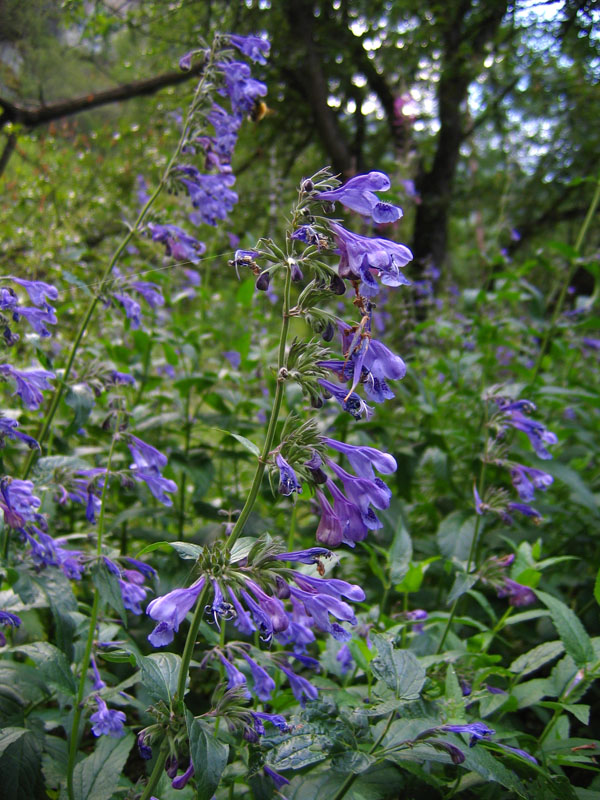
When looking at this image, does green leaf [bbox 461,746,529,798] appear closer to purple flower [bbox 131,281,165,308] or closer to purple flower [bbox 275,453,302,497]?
purple flower [bbox 275,453,302,497]

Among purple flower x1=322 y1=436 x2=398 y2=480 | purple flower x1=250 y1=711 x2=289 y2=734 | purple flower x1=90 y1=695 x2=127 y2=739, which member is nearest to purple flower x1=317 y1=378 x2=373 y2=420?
purple flower x1=322 y1=436 x2=398 y2=480

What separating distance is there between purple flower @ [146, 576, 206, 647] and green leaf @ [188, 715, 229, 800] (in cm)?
15

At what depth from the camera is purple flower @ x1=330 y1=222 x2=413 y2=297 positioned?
110cm

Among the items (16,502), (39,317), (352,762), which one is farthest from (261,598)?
(39,317)

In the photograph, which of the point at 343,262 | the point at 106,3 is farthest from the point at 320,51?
the point at 343,262

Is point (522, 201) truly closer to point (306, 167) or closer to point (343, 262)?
point (306, 167)

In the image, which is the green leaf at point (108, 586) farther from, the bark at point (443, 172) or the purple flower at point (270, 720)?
the bark at point (443, 172)

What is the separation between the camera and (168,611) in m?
1.05

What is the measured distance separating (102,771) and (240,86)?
2.27 m

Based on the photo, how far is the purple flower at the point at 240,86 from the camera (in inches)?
88.7

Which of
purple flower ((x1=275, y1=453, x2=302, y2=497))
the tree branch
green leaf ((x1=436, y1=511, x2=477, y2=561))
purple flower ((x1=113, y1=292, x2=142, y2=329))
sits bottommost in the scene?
green leaf ((x1=436, y1=511, x2=477, y2=561))

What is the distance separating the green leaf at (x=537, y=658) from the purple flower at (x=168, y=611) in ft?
3.55

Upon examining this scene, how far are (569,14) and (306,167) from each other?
15.7ft

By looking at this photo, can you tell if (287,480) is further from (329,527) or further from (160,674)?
(160,674)
